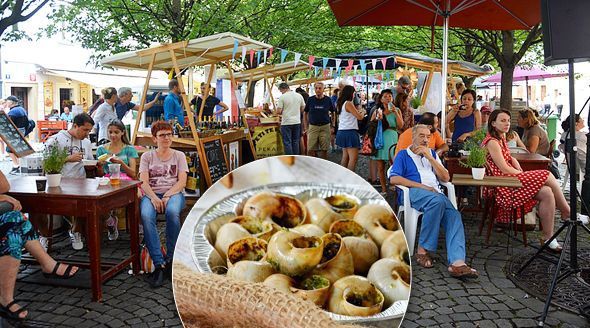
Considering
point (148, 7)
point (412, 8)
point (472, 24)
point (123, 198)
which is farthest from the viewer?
point (148, 7)

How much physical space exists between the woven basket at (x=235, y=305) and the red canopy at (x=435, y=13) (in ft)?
18.1

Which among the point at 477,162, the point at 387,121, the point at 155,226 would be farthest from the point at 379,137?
the point at 155,226

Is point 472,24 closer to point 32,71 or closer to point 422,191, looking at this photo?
point 422,191

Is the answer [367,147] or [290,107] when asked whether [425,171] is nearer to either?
[367,147]

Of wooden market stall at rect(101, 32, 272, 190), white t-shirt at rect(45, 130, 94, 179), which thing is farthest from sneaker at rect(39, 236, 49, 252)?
wooden market stall at rect(101, 32, 272, 190)

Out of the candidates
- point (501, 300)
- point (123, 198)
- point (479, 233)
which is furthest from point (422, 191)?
point (123, 198)

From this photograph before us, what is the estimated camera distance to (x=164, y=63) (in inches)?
325

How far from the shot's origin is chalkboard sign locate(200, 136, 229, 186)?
732cm

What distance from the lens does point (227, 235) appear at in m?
2.00

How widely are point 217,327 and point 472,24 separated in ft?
24.4

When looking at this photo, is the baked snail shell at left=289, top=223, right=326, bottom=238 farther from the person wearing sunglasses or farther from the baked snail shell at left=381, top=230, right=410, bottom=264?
the person wearing sunglasses

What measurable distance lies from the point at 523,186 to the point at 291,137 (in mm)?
6044

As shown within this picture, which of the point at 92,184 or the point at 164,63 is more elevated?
the point at 164,63

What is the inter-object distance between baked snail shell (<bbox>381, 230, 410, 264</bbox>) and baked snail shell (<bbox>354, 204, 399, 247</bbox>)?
2 centimetres
